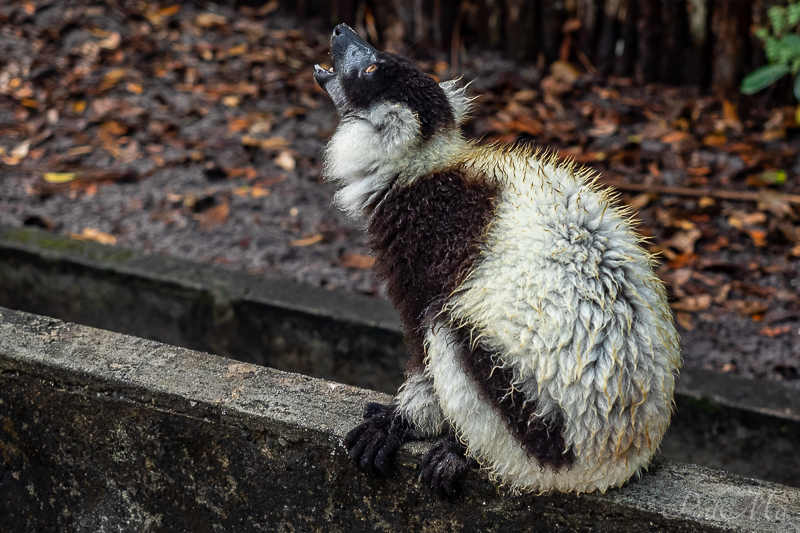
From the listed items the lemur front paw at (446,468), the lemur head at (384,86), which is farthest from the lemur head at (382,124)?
the lemur front paw at (446,468)

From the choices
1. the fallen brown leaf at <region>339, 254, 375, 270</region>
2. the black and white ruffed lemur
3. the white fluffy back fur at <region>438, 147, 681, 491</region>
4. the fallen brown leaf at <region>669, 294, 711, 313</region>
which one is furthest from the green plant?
the white fluffy back fur at <region>438, 147, 681, 491</region>

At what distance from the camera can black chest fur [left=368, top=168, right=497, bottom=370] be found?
7.07 ft

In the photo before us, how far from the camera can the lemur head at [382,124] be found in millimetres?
2221

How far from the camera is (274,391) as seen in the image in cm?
258

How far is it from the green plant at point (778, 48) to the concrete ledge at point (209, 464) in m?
3.46

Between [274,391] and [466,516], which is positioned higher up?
[274,391]

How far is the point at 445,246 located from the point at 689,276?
8.91ft

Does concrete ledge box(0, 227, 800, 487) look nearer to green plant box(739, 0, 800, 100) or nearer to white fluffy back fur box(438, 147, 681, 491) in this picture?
white fluffy back fur box(438, 147, 681, 491)

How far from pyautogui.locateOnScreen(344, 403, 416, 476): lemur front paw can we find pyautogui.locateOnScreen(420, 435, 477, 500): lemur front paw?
109 millimetres

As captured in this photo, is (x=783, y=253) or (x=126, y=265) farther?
(x=783, y=253)

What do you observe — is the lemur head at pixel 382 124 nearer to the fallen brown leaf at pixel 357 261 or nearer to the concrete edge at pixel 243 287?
the concrete edge at pixel 243 287

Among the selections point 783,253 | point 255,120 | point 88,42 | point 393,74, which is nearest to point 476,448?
point 393,74

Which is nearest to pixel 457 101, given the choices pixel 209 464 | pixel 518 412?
pixel 518 412

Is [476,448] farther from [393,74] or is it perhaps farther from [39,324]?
[39,324]
